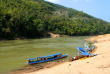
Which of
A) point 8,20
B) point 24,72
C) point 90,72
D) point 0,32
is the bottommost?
point 24,72

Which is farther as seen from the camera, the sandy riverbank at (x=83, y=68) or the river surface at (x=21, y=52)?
the river surface at (x=21, y=52)

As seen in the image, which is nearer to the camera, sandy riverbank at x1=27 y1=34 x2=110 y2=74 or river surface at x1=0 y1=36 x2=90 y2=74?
sandy riverbank at x1=27 y1=34 x2=110 y2=74

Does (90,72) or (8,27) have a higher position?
(8,27)

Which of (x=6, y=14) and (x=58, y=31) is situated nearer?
(x=6, y=14)

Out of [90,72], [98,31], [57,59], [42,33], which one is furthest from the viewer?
[98,31]

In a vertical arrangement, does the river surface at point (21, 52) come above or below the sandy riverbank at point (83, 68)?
below

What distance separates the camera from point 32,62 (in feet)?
58.0

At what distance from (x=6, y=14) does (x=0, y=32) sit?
339 inches

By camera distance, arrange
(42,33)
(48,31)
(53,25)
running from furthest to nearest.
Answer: (53,25) < (48,31) < (42,33)

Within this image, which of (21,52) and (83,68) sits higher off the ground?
(83,68)

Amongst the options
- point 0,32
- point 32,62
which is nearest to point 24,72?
point 32,62

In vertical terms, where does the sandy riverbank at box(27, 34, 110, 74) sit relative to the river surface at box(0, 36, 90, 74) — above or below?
above

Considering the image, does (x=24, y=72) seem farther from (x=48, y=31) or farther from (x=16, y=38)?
(x=48, y=31)

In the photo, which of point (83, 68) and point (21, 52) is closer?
point (83, 68)
